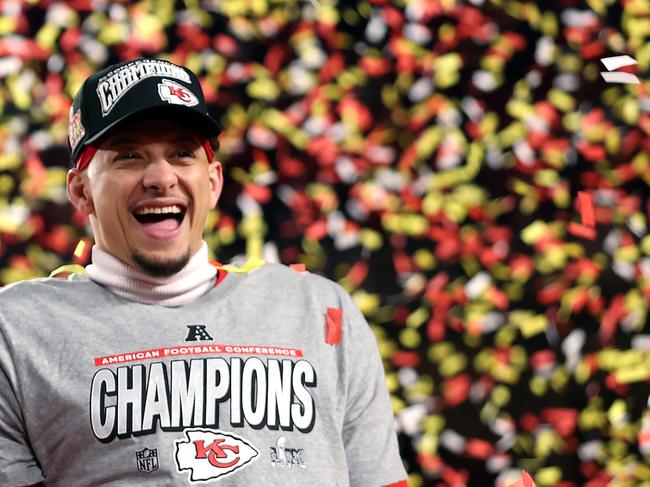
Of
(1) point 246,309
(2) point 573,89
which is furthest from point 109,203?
(2) point 573,89

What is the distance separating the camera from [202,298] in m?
1.60

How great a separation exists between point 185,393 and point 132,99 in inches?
17.5

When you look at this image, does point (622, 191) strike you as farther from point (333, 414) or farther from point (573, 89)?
point (333, 414)

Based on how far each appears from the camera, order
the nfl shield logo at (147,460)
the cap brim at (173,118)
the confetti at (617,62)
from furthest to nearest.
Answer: the confetti at (617,62) < the cap brim at (173,118) < the nfl shield logo at (147,460)

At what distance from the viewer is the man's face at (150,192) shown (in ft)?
5.08

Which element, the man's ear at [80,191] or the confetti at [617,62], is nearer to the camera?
the man's ear at [80,191]

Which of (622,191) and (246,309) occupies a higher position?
(246,309)

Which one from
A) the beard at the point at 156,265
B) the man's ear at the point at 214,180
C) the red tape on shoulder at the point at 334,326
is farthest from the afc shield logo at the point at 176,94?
the red tape on shoulder at the point at 334,326

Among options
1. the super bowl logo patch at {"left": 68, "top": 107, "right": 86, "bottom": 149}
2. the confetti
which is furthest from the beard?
the confetti

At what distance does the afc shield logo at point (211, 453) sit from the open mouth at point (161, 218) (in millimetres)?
311

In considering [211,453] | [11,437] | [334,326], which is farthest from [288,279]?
[11,437]

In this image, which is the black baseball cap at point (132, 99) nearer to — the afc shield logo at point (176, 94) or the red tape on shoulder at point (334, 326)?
the afc shield logo at point (176, 94)

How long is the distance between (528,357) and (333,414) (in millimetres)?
709

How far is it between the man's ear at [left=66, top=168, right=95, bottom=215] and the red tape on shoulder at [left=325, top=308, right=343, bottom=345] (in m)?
0.41
